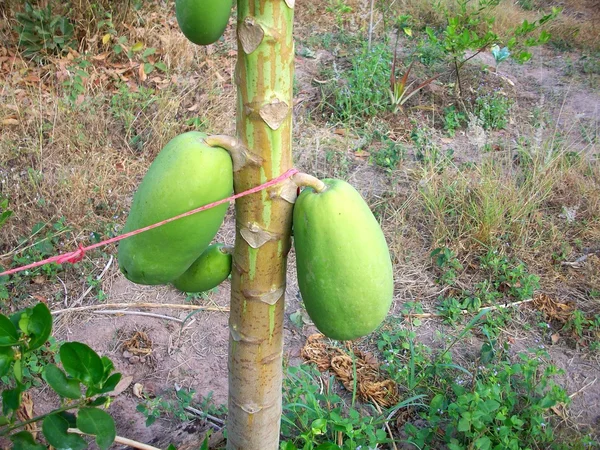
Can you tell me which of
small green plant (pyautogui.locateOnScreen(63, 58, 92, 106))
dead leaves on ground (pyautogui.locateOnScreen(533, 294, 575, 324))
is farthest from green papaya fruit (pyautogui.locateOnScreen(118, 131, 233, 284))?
small green plant (pyautogui.locateOnScreen(63, 58, 92, 106))

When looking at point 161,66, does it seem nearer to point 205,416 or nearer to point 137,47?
point 137,47

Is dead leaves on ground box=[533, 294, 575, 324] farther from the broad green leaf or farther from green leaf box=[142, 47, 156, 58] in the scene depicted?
green leaf box=[142, 47, 156, 58]

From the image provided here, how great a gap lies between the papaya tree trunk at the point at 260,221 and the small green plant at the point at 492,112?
327 cm

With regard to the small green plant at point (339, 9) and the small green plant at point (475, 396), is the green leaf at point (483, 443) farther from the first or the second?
the small green plant at point (339, 9)

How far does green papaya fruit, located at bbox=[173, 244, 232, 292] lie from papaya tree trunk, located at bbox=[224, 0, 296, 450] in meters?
0.06

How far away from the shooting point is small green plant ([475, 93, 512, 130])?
13.0 feet

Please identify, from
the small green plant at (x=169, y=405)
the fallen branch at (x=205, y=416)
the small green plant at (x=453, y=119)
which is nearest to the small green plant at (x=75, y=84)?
the small green plant at (x=169, y=405)

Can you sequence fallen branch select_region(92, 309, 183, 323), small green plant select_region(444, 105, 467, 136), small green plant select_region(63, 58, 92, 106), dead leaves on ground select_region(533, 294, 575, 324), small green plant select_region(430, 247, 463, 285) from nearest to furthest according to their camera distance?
fallen branch select_region(92, 309, 183, 323) < dead leaves on ground select_region(533, 294, 575, 324) < small green plant select_region(430, 247, 463, 285) < small green plant select_region(63, 58, 92, 106) < small green plant select_region(444, 105, 467, 136)

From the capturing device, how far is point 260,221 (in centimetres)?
95

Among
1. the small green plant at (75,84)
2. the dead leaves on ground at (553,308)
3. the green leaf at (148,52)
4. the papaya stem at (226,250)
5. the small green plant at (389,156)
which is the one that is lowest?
the dead leaves on ground at (553,308)

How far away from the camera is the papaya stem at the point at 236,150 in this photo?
902 millimetres

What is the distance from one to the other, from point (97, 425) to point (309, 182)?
1.66 feet

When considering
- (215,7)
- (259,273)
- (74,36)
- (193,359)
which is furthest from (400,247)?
(74,36)

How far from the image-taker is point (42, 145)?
3201mm
